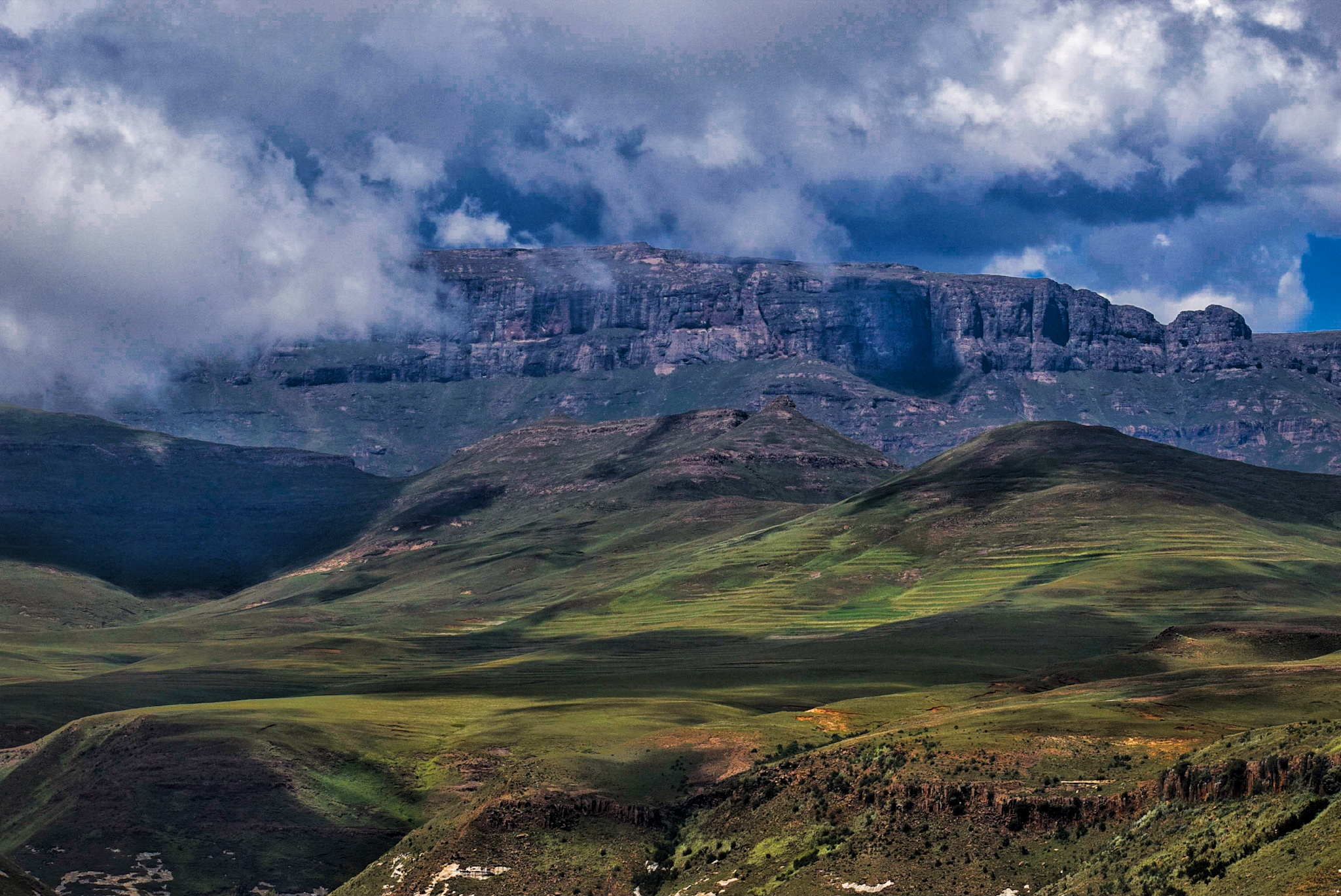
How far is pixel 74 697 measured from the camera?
604 ft

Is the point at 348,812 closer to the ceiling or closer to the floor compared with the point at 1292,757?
closer to the floor

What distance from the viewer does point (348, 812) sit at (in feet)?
404

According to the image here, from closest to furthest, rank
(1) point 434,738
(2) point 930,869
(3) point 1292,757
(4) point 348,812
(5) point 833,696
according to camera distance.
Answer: (3) point 1292,757 → (2) point 930,869 → (4) point 348,812 → (1) point 434,738 → (5) point 833,696

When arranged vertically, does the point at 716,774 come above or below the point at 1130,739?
below

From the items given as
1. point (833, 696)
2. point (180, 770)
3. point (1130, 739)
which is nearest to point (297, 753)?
point (180, 770)

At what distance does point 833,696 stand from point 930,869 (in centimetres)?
8501

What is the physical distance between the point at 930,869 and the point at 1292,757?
2052 centimetres

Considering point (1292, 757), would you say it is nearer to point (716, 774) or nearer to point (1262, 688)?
point (1262, 688)

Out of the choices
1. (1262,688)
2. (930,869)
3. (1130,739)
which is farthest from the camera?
(1262,688)

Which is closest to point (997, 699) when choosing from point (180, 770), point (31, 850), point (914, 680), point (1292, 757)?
point (914, 680)

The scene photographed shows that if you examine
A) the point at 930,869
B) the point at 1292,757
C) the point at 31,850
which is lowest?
the point at 31,850

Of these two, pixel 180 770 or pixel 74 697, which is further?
pixel 74 697

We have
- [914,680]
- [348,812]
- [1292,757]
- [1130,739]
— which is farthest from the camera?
[914,680]

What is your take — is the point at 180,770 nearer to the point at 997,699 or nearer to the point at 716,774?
the point at 716,774
